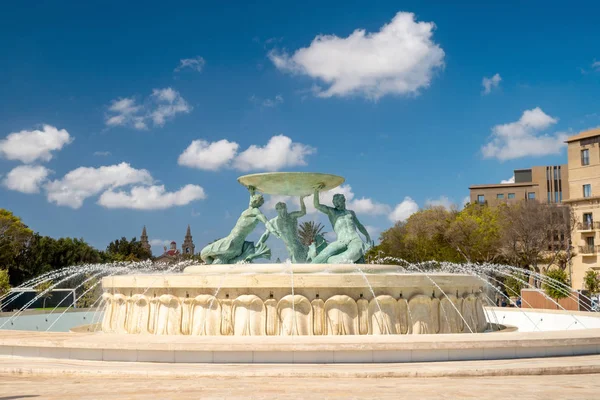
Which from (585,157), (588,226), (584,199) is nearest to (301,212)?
(588,226)

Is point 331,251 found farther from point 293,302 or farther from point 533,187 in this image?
point 533,187

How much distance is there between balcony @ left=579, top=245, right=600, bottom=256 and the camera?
49625mm

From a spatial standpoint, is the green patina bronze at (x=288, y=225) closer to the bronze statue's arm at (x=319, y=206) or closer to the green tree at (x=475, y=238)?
the bronze statue's arm at (x=319, y=206)

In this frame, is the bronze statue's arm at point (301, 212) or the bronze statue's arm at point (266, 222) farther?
the bronze statue's arm at point (301, 212)

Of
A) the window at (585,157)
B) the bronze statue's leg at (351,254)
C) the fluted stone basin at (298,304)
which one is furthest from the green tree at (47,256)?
the window at (585,157)

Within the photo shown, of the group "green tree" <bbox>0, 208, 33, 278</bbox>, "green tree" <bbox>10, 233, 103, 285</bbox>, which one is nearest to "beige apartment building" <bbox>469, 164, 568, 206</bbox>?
"green tree" <bbox>10, 233, 103, 285</bbox>

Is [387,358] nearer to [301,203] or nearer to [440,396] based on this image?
[440,396]

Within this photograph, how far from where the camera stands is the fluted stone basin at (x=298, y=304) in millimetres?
9508

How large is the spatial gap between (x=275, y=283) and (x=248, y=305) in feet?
1.88

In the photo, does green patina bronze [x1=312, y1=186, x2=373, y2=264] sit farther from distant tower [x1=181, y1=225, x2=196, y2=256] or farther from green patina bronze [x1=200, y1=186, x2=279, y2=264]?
distant tower [x1=181, y1=225, x2=196, y2=256]

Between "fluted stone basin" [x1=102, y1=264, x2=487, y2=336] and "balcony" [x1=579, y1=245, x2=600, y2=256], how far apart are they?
145ft

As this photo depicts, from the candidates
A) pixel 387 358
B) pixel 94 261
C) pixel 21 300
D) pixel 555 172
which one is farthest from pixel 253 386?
pixel 555 172

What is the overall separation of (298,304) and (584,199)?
160 feet

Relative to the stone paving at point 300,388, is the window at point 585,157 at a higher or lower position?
higher
